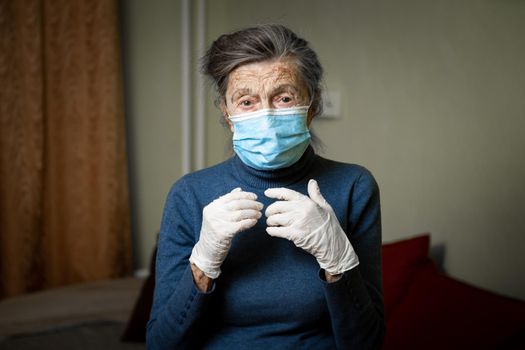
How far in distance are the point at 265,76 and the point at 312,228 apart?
327 millimetres

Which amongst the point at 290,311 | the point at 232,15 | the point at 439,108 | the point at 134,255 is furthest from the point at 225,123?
the point at 134,255

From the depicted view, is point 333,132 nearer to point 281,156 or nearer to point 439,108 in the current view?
point 439,108

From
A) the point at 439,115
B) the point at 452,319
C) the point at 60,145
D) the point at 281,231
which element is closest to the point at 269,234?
the point at 281,231

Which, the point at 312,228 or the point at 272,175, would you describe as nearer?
the point at 312,228

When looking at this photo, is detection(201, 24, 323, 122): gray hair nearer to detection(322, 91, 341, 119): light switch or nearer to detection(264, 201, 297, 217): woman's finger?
detection(264, 201, 297, 217): woman's finger

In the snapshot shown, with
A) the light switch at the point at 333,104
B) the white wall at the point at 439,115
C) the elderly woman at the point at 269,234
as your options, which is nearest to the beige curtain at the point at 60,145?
the white wall at the point at 439,115

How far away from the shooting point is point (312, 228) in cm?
90

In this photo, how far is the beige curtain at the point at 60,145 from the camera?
87.7 inches

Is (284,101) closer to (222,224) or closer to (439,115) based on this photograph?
(222,224)

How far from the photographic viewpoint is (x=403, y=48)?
169cm

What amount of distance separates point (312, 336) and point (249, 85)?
0.55 meters

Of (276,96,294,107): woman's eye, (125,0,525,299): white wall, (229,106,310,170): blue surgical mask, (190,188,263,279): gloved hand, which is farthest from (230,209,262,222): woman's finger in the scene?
(125,0,525,299): white wall

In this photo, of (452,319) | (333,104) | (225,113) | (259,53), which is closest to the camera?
(259,53)

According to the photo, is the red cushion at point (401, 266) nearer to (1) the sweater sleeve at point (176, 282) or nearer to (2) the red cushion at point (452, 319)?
(2) the red cushion at point (452, 319)
